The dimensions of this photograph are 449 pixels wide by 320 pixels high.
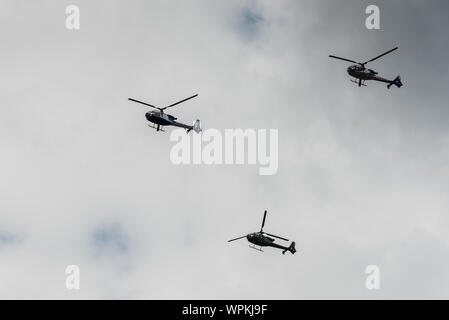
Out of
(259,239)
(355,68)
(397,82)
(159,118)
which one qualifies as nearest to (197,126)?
(159,118)

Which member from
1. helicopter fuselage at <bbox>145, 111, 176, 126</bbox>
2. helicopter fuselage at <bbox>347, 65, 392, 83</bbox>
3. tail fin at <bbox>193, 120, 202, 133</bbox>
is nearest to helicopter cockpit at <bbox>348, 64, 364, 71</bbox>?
helicopter fuselage at <bbox>347, 65, 392, 83</bbox>

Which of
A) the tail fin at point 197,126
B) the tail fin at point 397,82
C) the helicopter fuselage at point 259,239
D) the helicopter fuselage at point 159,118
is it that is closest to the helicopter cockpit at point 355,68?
the tail fin at point 397,82

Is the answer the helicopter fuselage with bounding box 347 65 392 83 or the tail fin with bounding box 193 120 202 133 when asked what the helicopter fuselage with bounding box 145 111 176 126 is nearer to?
the tail fin with bounding box 193 120 202 133

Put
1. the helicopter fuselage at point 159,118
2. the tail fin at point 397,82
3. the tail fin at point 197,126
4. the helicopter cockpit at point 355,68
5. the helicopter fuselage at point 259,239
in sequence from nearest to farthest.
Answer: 1. the helicopter fuselage at point 159,118
2. the helicopter fuselage at point 259,239
3. the helicopter cockpit at point 355,68
4. the tail fin at point 197,126
5. the tail fin at point 397,82

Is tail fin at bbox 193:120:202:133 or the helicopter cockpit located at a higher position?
the helicopter cockpit

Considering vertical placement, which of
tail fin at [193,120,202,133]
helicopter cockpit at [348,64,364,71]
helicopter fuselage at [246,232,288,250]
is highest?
helicopter cockpit at [348,64,364,71]

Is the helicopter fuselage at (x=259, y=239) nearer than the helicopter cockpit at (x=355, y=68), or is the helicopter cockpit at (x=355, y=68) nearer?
the helicopter fuselage at (x=259, y=239)

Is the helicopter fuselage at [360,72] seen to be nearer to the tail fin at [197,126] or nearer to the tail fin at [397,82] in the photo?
the tail fin at [397,82]

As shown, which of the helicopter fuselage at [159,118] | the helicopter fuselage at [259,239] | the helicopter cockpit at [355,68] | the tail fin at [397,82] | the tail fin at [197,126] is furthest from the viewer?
the tail fin at [397,82]

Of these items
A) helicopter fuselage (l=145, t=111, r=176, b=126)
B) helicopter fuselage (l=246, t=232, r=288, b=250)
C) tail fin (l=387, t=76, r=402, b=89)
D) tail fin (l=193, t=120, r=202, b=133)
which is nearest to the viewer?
helicopter fuselage (l=145, t=111, r=176, b=126)

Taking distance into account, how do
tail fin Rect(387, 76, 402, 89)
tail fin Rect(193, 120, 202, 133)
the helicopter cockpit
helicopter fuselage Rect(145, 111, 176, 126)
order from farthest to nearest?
tail fin Rect(387, 76, 402, 89)
tail fin Rect(193, 120, 202, 133)
the helicopter cockpit
helicopter fuselage Rect(145, 111, 176, 126)

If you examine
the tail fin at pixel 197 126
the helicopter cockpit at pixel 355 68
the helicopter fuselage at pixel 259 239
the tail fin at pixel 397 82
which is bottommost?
the helicopter fuselage at pixel 259 239
